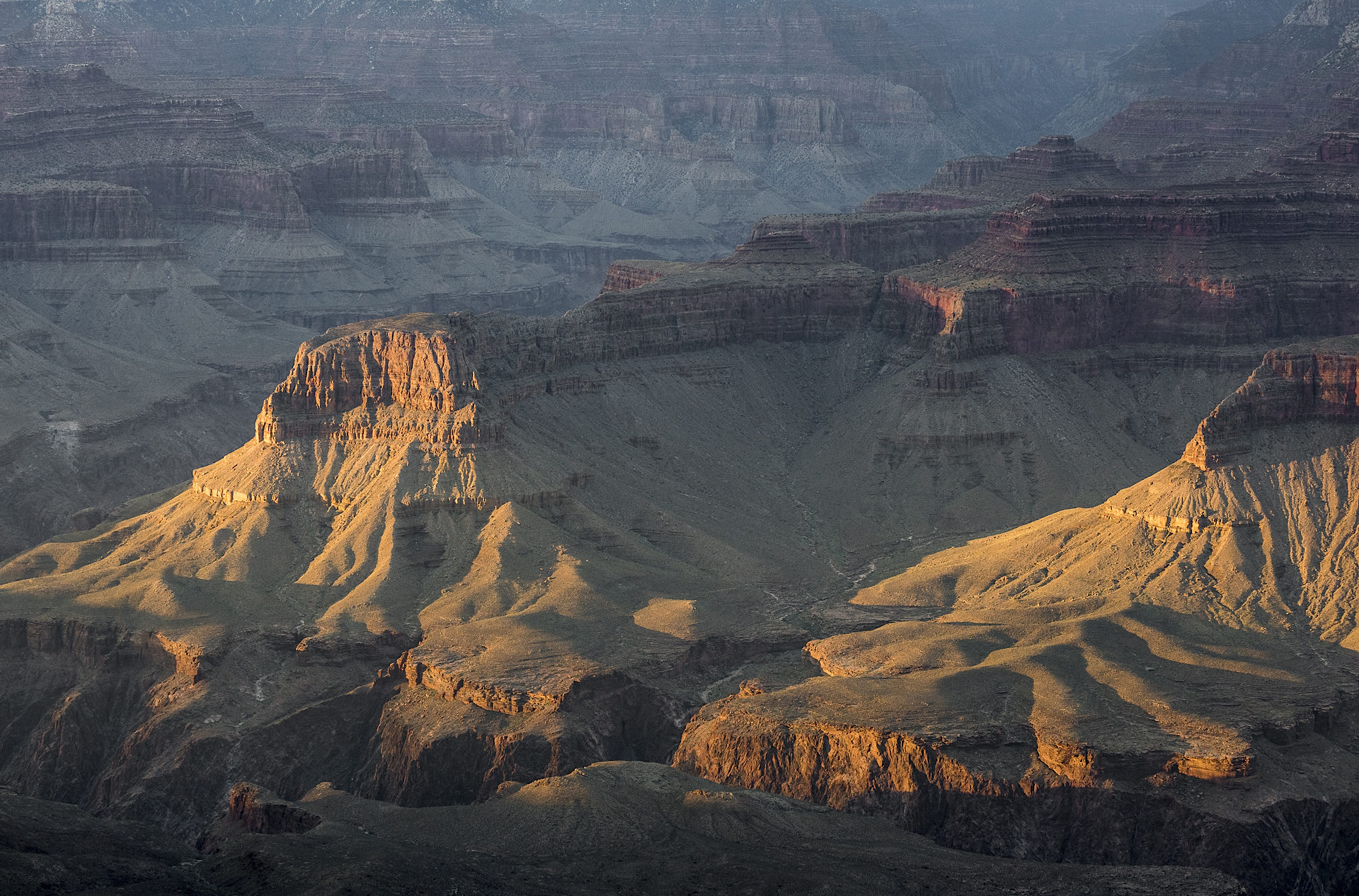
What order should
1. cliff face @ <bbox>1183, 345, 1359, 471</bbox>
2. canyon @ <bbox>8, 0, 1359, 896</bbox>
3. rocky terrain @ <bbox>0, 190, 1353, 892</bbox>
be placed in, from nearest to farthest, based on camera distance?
canyon @ <bbox>8, 0, 1359, 896</bbox> → rocky terrain @ <bbox>0, 190, 1353, 892</bbox> → cliff face @ <bbox>1183, 345, 1359, 471</bbox>

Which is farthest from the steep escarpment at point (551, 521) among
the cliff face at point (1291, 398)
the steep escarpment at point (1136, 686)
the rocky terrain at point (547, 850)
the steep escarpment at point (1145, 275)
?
the cliff face at point (1291, 398)

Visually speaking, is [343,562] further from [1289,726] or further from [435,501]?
[1289,726]

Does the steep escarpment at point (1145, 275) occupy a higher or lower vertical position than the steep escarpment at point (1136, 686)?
higher

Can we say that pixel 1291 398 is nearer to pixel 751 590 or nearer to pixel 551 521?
pixel 751 590

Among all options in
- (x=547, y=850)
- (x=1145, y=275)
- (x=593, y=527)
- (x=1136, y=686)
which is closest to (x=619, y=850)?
(x=547, y=850)

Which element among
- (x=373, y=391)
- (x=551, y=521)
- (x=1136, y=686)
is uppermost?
(x=373, y=391)

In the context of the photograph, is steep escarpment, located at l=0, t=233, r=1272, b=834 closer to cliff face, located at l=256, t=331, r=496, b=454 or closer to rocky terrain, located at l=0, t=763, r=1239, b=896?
cliff face, located at l=256, t=331, r=496, b=454

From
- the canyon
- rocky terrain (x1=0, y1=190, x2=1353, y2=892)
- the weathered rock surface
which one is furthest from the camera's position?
rocky terrain (x1=0, y1=190, x2=1353, y2=892)

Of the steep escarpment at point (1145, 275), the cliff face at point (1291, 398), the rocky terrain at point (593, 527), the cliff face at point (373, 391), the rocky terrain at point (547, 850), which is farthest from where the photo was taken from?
the steep escarpment at point (1145, 275)

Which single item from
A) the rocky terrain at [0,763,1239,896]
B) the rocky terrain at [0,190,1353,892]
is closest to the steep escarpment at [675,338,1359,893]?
the rocky terrain at [0,190,1353,892]

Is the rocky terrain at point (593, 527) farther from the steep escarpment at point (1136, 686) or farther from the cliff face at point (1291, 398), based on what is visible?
the cliff face at point (1291, 398)

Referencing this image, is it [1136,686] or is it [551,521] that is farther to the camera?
[551,521]

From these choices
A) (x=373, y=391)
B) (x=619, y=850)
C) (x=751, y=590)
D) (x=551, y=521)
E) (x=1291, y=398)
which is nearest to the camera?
(x=619, y=850)

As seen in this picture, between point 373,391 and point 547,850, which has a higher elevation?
point 373,391
